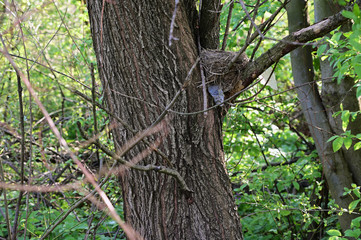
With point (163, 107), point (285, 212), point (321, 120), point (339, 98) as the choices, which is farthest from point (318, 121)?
point (163, 107)

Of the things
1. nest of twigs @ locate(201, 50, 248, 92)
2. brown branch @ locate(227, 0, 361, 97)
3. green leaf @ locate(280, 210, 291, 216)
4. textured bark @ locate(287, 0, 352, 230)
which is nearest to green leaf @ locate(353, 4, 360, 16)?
brown branch @ locate(227, 0, 361, 97)

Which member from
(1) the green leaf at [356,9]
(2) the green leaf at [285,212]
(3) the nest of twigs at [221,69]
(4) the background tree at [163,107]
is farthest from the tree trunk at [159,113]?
(2) the green leaf at [285,212]

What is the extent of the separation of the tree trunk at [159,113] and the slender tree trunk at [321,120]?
1.81 m

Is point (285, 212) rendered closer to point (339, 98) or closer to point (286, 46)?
point (339, 98)

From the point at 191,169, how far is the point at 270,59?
808 mm

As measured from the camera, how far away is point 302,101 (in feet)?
12.5

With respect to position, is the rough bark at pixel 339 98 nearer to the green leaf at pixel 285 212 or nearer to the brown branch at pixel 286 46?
the green leaf at pixel 285 212

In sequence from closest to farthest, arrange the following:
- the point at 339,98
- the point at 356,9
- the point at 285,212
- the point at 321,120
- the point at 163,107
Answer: the point at 356,9 → the point at 163,107 → the point at 285,212 → the point at 339,98 → the point at 321,120

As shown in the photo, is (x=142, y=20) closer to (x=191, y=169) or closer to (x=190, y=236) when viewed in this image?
(x=191, y=169)

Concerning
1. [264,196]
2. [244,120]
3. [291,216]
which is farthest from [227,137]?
[291,216]

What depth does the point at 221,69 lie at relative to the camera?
7.84ft

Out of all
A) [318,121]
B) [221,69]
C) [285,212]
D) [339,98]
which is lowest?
[285,212]

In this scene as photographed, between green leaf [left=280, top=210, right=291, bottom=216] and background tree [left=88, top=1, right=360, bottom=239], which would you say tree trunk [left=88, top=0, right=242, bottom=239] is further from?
green leaf [left=280, top=210, right=291, bottom=216]

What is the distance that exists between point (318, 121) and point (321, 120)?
3cm
